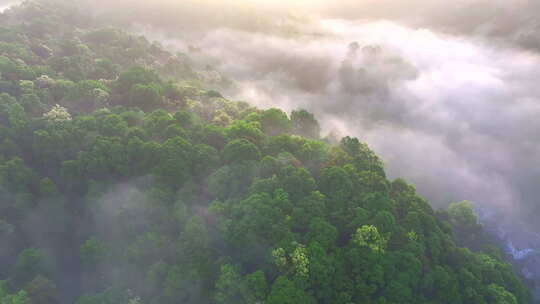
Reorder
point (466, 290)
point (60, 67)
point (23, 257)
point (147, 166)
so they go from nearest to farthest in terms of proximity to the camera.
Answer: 1. point (466, 290)
2. point (23, 257)
3. point (147, 166)
4. point (60, 67)

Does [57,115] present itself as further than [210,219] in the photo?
Yes

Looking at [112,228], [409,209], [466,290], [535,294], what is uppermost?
[409,209]

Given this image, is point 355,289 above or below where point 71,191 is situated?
above

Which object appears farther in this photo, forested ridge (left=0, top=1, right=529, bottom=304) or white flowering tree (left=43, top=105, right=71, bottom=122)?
white flowering tree (left=43, top=105, right=71, bottom=122)

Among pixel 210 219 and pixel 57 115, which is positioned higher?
pixel 57 115

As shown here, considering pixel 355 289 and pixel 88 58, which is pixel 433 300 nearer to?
pixel 355 289

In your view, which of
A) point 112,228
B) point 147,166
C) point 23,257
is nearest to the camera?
point 23,257

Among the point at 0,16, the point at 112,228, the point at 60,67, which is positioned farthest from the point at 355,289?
the point at 0,16

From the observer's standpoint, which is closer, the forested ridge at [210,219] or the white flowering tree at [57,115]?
the forested ridge at [210,219]
